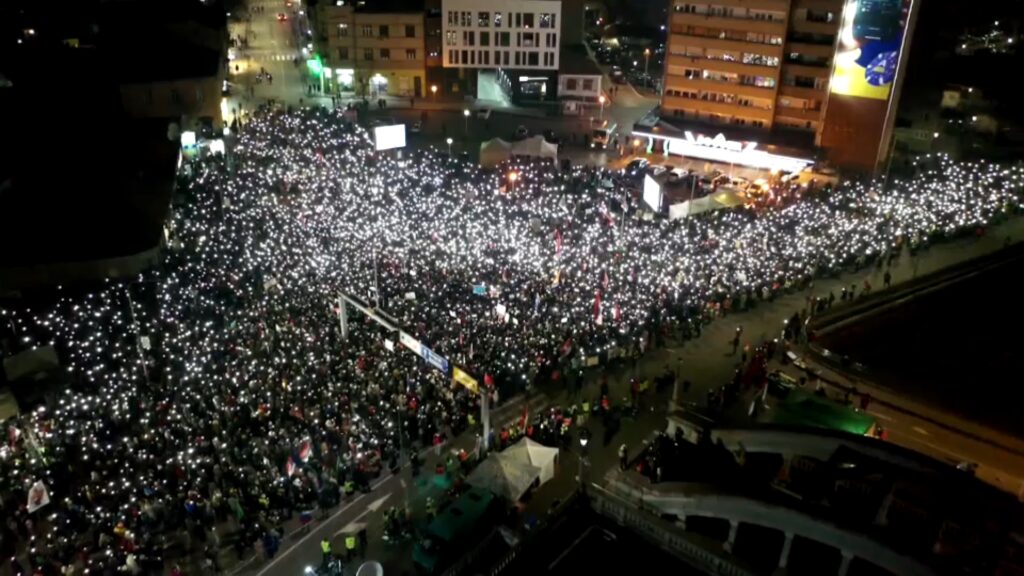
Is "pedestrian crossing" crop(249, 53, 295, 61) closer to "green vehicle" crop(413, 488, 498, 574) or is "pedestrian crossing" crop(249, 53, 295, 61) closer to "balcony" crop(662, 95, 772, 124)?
"balcony" crop(662, 95, 772, 124)

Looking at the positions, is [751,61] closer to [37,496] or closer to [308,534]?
[308,534]

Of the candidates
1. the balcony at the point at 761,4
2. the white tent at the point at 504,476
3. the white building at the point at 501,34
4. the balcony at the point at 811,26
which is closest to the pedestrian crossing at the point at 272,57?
the white building at the point at 501,34

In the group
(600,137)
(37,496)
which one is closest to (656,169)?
(600,137)

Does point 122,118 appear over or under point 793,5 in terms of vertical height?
under

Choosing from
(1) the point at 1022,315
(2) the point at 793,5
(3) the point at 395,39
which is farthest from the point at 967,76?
(3) the point at 395,39

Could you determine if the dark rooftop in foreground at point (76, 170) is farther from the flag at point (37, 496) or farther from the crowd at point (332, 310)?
the flag at point (37, 496)

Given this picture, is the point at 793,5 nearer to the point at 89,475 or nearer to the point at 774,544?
the point at 774,544
